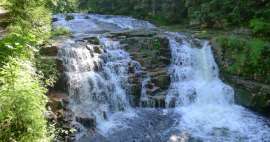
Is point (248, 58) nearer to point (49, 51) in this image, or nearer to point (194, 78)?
point (194, 78)

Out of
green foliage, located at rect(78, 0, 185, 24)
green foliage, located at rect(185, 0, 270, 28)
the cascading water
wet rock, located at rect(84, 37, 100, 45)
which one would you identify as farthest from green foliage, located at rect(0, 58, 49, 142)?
green foliage, located at rect(78, 0, 185, 24)

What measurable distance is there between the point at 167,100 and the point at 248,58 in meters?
3.31

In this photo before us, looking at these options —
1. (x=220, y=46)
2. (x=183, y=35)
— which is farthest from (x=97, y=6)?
(x=220, y=46)

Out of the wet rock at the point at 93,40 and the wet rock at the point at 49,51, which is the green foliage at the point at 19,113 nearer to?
→ the wet rock at the point at 49,51

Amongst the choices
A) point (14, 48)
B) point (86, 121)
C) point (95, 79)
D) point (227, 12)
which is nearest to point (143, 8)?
point (227, 12)

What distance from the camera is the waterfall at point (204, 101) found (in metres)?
10.9

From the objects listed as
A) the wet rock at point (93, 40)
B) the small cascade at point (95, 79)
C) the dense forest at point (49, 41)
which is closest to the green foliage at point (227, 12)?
the dense forest at point (49, 41)

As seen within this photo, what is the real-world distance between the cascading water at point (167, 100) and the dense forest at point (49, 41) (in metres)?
0.87

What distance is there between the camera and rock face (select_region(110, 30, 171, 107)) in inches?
514

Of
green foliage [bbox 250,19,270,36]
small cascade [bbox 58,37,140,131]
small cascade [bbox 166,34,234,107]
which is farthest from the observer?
green foliage [bbox 250,19,270,36]

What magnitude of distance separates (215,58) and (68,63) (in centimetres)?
565

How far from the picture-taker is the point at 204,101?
13.2 m

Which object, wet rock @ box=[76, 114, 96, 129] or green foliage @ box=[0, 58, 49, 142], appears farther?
wet rock @ box=[76, 114, 96, 129]

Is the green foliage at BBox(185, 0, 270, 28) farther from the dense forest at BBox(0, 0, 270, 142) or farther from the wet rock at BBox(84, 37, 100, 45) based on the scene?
the wet rock at BBox(84, 37, 100, 45)
